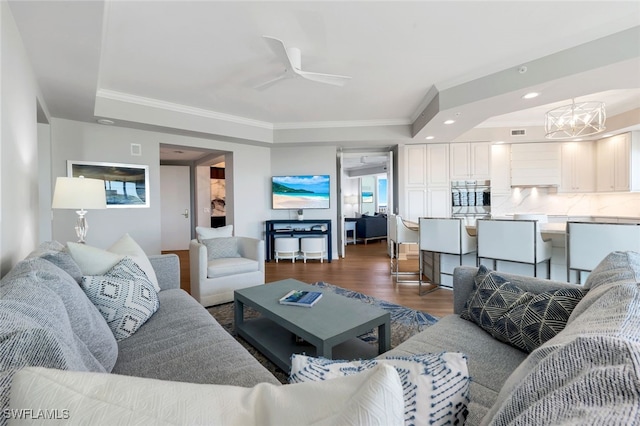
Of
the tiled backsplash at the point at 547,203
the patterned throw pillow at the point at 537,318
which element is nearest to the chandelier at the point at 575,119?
the tiled backsplash at the point at 547,203

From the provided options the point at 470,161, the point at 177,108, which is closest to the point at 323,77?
the point at 177,108

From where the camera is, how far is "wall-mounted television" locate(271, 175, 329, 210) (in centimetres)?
587

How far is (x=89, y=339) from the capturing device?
115 centimetres

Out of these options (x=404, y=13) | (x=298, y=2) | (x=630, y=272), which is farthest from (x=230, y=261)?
(x=630, y=272)

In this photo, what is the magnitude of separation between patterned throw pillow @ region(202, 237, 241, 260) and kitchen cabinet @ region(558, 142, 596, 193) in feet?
20.1

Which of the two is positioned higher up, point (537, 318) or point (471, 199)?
point (471, 199)

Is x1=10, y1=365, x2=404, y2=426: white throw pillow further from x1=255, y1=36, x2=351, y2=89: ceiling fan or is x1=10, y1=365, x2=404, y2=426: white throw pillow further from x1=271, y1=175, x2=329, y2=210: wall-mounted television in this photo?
x1=271, y1=175, x2=329, y2=210: wall-mounted television

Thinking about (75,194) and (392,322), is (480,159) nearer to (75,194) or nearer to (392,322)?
(392,322)

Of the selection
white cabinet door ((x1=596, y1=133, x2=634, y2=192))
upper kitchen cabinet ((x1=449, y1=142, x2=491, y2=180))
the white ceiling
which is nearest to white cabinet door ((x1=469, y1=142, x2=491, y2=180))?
upper kitchen cabinet ((x1=449, y1=142, x2=491, y2=180))

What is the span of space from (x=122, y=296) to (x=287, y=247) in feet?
13.1

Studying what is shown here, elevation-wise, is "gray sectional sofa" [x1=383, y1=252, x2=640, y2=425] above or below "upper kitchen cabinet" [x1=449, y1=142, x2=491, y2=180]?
below

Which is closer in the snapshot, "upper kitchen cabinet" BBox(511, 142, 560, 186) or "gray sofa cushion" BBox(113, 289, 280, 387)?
"gray sofa cushion" BBox(113, 289, 280, 387)

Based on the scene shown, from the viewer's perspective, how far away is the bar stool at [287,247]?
18.3 ft

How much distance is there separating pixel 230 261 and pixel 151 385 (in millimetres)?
2999
